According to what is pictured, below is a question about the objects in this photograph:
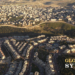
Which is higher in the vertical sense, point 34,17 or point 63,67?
point 34,17

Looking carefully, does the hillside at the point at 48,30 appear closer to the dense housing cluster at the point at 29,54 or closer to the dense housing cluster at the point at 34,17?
the dense housing cluster at the point at 34,17

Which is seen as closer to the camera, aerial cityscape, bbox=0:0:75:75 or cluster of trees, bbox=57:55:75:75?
cluster of trees, bbox=57:55:75:75

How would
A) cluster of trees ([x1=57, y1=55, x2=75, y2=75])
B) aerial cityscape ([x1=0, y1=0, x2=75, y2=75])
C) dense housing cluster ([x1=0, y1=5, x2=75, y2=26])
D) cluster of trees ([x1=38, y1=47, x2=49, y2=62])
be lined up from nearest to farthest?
cluster of trees ([x1=57, y1=55, x2=75, y2=75])
aerial cityscape ([x1=0, y1=0, x2=75, y2=75])
cluster of trees ([x1=38, y1=47, x2=49, y2=62])
dense housing cluster ([x1=0, y1=5, x2=75, y2=26])

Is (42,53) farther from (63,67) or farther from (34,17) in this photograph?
(34,17)

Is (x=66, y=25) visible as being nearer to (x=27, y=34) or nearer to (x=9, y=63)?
(x=27, y=34)

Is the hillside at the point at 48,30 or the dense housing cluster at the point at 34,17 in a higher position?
the dense housing cluster at the point at 34,17

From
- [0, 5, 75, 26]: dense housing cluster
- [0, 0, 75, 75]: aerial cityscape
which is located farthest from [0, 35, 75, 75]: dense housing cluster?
[0, 5, 75, 26]: dense housing cluster

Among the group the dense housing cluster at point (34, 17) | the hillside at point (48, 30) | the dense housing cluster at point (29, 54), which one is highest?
the dense housing cluster at point (34, 17)

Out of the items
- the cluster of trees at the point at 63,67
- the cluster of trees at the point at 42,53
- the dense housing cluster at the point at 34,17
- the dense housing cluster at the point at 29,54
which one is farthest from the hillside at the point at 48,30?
the cluster of trees at the point at 63,67

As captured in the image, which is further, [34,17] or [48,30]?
[34,17]

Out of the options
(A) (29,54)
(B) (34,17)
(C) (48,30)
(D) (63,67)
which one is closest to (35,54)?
(A) (29,54)

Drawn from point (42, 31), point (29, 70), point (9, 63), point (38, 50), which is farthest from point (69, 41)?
point (9, 63)

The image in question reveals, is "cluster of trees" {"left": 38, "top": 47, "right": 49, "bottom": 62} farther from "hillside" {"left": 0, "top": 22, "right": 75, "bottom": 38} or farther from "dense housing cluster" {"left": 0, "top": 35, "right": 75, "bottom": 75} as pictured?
"hillside" {"left": 0, "top": 22, "right": 75, "bottom": 38}
